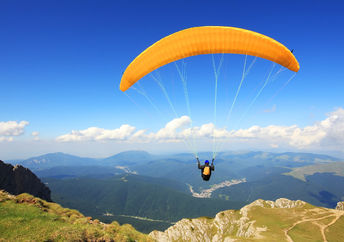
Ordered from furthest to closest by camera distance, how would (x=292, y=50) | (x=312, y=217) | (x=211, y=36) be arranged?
1. (x=312, y=217)
2. (x=211, y=36)
3. (x=292, y=50)

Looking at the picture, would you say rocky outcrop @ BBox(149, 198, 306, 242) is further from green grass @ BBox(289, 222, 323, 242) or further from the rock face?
the rock face

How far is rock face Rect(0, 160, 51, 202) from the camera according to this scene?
72.5m

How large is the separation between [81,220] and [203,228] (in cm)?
6786

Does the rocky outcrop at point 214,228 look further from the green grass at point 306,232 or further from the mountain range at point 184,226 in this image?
the green grass at point 306,232

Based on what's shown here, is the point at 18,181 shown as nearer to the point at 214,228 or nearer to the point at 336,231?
the point at 214,228

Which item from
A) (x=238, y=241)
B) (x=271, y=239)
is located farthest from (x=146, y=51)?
(x=271, y=239)

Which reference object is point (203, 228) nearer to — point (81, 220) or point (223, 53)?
point (81, 220)

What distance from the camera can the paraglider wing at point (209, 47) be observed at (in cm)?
1296

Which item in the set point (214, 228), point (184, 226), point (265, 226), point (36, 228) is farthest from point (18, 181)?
point (265, 226)

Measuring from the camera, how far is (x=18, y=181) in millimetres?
80938

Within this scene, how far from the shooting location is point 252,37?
12875 millimetres

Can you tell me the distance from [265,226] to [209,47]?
71.7 meters

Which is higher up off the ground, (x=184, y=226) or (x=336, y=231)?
(x=336, y=231)

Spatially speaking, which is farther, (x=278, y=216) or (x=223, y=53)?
(x=278, y=216)
